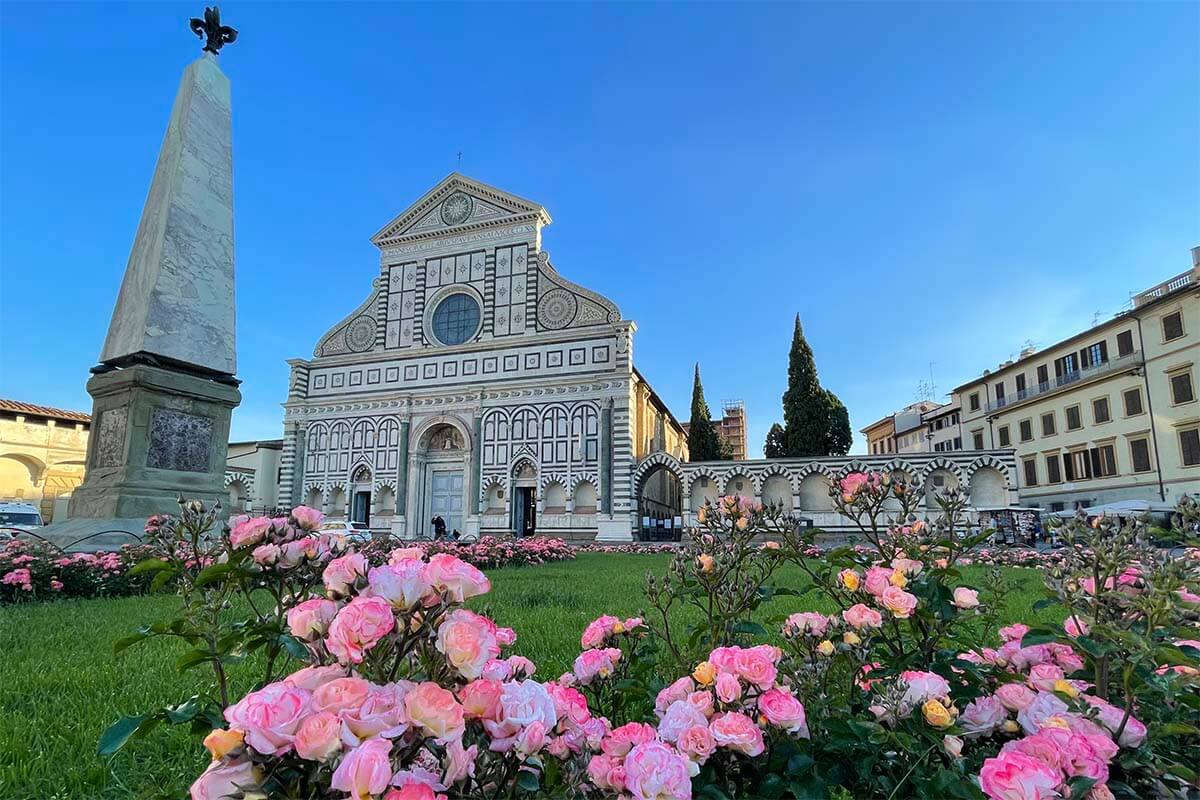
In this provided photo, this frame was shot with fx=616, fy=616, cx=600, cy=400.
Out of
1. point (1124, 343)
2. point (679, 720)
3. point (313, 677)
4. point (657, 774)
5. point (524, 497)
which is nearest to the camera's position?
point (313, 677)

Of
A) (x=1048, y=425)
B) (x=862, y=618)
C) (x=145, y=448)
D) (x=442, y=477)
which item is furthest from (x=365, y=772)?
(x=1048, y=425)

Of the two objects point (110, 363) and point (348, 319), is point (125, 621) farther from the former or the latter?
point (348, 319)

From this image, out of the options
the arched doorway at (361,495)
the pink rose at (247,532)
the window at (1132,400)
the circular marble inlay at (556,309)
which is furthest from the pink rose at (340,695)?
the window at (1132,400)

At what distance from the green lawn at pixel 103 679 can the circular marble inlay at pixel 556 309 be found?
21.8m

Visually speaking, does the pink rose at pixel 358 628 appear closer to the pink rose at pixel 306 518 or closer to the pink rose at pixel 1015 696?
the pink rose at pixel 306 518

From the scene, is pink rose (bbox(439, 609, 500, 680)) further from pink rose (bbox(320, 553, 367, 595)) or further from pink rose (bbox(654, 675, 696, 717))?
pink rose (bbox(654, 675, 696, 717))

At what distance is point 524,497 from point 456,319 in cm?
939

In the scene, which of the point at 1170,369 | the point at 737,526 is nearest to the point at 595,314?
the point at 1170,369

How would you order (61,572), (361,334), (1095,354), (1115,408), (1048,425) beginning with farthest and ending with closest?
(361,334)
(1048,425)
(1095,354)
(1115,408)
(61,572)

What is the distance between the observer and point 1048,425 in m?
31.0

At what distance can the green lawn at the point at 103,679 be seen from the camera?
2291mm

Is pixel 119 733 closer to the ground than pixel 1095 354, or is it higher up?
closer to the ground

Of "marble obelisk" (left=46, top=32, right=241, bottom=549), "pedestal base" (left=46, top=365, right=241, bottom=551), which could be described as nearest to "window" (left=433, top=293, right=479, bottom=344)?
"marble obelisk" (left=46, top=32, right=241, bottom=549)

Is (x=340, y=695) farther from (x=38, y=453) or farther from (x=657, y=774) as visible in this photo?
(x=38, y=453)
